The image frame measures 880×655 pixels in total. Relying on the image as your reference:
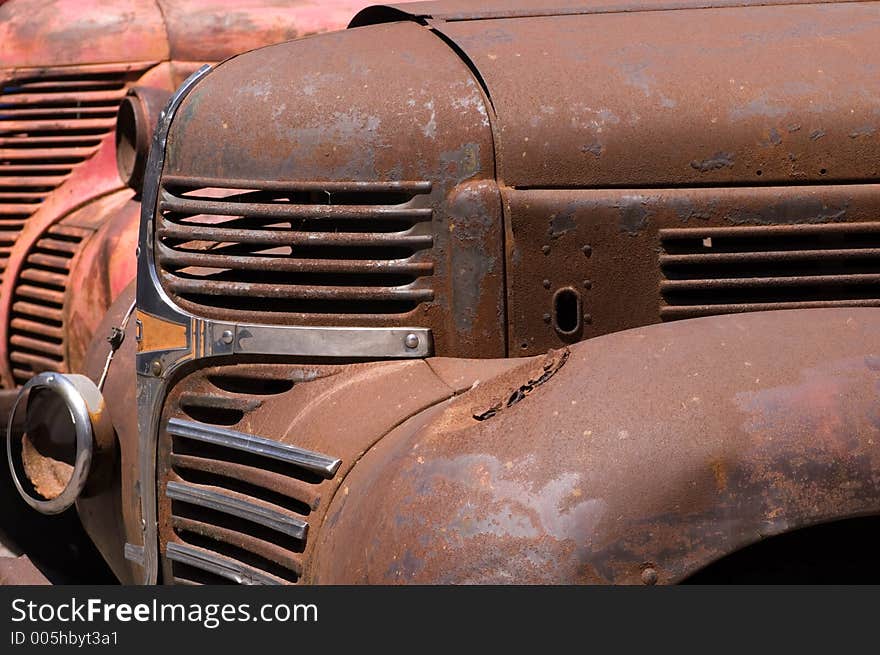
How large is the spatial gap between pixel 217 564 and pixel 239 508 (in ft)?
0.46

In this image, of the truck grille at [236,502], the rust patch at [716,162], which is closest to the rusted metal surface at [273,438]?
the truck grille at [236,502]

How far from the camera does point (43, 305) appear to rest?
480 centimetres

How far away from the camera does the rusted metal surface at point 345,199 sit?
2.78 meters

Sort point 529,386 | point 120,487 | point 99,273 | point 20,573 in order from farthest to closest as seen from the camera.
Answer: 1. point 99,273
2. point 20,573
3. point 120,487
4. point 529,386

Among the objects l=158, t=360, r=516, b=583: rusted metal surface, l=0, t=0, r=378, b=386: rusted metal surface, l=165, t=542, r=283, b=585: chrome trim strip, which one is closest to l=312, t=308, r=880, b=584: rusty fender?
l=158, t=360, r=516, b=583: rusted metal surface

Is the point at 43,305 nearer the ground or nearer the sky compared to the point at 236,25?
nearer the ground

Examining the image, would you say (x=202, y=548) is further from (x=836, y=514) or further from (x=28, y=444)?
(x=836, y=514)

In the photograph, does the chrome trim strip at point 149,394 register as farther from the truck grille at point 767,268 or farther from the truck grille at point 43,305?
the truck grille at point 43,305

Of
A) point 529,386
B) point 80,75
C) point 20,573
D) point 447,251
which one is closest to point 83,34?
point 80,75

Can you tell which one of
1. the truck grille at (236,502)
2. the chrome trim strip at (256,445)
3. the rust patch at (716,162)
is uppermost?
the rust patch at (716,162)

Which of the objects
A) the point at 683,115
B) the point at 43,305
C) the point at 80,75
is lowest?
the point at 43,305

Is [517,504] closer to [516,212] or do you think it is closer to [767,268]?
[516,212]

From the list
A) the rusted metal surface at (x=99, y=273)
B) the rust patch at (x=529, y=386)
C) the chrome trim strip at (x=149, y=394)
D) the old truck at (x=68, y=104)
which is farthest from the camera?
the old truck at (x=68, y=104)

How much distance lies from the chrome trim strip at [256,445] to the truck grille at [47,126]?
90.2 inches
